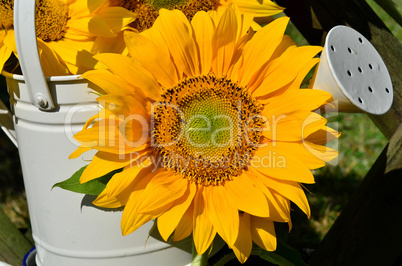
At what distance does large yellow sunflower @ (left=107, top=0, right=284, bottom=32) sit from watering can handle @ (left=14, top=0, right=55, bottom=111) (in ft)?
0.62

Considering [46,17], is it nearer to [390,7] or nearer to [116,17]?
[116,17]

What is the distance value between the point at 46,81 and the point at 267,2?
406 millimetres

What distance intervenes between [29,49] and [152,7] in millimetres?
248

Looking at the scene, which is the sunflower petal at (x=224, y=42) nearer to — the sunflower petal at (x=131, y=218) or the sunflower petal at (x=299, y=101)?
the sunflower petal at (x=299, y=101)

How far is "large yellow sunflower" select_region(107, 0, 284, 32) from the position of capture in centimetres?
92

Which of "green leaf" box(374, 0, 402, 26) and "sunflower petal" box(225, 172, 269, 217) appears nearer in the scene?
"sunflower petal" box(225, 172, 269, 217)

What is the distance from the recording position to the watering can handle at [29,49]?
763 mm

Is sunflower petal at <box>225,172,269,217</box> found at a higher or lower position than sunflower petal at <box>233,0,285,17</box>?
lower

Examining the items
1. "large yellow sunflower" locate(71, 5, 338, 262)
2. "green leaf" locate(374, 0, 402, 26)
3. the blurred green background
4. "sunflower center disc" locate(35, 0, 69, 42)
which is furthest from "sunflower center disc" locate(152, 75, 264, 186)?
the blurred green background

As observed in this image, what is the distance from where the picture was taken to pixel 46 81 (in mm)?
816

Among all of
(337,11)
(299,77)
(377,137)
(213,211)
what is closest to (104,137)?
(213,211)

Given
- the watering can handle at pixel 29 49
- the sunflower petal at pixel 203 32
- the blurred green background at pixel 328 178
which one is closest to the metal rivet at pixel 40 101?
the watering can handle at pixel 29 49

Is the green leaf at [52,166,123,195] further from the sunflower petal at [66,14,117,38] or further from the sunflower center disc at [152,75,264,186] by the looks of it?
the sunflower petal at [66,14,117,38]

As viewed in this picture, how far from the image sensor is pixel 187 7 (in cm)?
94
